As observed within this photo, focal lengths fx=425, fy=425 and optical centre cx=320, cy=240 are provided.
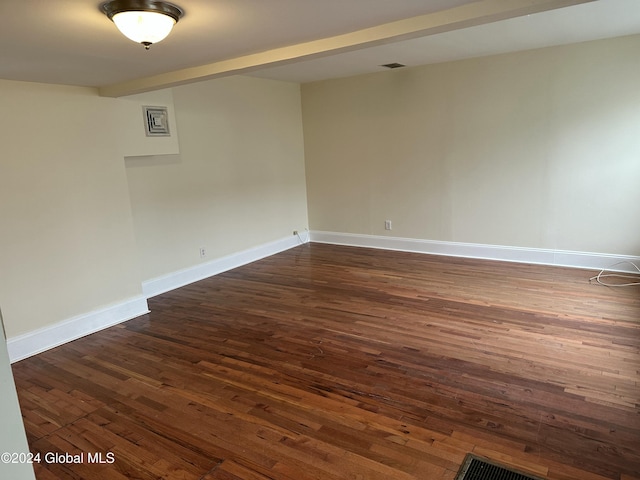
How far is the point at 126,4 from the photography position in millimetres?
1794

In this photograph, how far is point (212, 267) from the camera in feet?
16.8

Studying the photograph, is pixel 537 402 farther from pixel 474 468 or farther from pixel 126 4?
pixel 126 4

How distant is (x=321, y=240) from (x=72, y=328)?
3.83m

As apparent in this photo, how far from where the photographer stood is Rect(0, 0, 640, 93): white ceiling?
1.90 metres

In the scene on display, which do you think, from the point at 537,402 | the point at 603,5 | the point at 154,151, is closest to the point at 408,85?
the point at 603,5

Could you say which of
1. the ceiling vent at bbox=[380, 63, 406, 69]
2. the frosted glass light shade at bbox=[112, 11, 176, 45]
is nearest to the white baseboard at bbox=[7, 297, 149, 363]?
the frosted glass light shade at bbox=[112, 11, 176, 45]

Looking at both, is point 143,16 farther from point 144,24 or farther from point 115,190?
point 115,190

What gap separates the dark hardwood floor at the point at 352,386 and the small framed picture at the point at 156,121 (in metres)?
1.68

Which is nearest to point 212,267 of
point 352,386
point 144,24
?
point 352,386

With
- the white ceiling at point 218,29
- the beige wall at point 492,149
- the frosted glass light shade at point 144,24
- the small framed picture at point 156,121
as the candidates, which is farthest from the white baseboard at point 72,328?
the beige wall at point 492,149

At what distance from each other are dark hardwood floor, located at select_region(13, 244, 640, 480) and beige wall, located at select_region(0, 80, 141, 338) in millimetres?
401

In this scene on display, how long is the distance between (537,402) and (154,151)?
376cm

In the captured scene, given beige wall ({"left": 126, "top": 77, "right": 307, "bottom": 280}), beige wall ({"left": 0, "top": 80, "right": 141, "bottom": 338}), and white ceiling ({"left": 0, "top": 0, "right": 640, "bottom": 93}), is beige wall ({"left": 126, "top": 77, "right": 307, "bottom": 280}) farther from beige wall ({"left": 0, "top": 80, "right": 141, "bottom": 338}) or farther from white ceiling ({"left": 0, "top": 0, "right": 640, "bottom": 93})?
white ceiling ({"left": 0, "top": 0, "right": 640, "bottom": 93})

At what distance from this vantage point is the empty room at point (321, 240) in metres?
2.07
